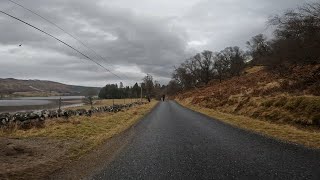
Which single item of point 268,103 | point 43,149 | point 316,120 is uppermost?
point 268,103

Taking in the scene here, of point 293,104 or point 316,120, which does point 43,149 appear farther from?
point 293,104

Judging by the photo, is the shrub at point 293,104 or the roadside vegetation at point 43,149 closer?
the roadside vegetation at point 43,149

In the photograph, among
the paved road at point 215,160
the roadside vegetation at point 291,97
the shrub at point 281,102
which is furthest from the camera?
the shrub at point 281,102

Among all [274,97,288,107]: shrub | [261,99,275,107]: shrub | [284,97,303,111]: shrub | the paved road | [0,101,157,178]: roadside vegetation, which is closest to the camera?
the paved road

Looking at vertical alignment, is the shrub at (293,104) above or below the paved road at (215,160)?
above

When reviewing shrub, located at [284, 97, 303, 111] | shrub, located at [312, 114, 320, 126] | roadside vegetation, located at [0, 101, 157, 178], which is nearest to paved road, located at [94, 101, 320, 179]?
roadside vegetation, located at [0, 101, 157, 178]

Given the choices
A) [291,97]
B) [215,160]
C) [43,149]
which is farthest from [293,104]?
[43,149]

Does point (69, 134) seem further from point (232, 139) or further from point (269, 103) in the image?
point (269, 103)

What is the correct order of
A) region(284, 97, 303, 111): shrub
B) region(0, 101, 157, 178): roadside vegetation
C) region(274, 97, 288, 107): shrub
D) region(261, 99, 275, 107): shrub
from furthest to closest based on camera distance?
region(261, 99, 275, 107): shrub → region(274, 97, 288, 107): shrub → region(284, 97, 303, 111): shrub → region(0, 101, 157, 178): roadside vegetation

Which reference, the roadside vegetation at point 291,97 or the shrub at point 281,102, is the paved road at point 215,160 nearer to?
the roadside vegetation at point 291,97

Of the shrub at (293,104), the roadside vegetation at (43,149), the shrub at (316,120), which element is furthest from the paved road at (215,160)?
the shrub at (293,104)

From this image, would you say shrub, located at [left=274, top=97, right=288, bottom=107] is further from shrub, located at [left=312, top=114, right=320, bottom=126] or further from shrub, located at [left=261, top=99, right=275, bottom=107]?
shrub, located at [left=312, top=114, right=320, bottom=126]

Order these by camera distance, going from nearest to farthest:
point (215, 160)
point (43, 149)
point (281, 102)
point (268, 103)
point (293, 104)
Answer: point (215, 160) < point (43, 149) < point (293, 104) < point (281, 102) < point (268, 103)

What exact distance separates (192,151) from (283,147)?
2763 mm
